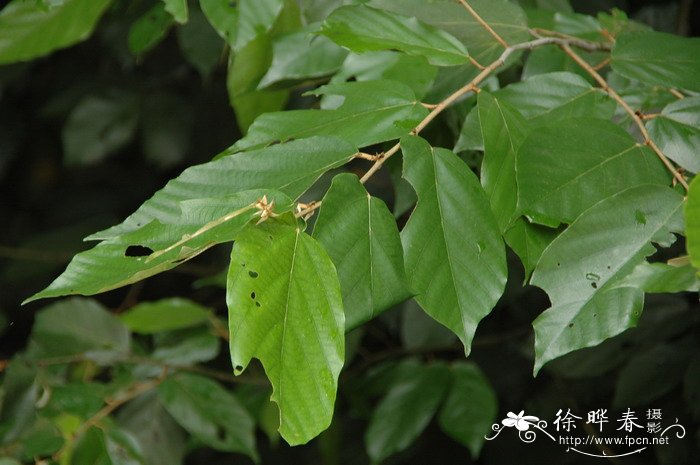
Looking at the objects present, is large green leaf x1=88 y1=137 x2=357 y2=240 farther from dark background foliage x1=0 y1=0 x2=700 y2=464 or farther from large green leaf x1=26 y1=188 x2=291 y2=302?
dark background foliage x1=0 y1=0 x2=700 y2=464

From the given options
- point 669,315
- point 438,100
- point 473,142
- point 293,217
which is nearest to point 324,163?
point 293,217

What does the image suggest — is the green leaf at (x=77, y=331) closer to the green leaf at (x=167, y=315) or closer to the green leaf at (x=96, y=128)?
the green leaf at (x=167, y=315)

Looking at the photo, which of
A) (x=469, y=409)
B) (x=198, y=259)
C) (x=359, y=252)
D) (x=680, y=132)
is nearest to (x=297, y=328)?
(x=359, y=252)

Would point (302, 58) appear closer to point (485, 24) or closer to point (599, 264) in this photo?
point (485, 24)

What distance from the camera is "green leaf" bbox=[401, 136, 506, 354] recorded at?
0.60m

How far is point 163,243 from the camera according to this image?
0.56 metres

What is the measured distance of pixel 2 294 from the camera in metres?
2.03

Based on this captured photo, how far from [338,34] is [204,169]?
A: 0.18 m

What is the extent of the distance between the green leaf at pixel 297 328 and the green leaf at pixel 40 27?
0.60m

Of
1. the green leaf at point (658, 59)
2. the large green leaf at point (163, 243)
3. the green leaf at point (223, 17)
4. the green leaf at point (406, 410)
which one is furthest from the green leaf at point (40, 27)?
the green leaf at point (406, 410)

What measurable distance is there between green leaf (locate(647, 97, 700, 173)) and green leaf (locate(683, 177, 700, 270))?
21 cm

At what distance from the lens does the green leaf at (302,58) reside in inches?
36.8

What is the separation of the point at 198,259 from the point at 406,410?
0.88 metres

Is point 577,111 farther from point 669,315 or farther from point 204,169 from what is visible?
point 669,315
